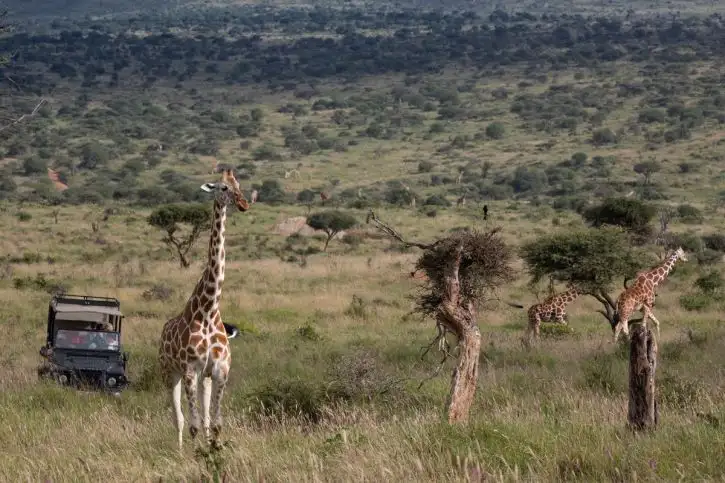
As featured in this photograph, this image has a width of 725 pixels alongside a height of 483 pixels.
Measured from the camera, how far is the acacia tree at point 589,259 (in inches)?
871

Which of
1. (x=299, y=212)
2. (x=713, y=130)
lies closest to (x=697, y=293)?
(x=299, y=212)

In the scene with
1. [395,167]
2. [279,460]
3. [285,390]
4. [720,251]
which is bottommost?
[395,167]

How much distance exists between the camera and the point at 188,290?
28.5 metres

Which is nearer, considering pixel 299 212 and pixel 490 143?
pixel 299 212

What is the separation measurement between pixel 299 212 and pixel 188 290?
89.8 ft

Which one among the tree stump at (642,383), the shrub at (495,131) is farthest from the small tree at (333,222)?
the shrub at (495,131)

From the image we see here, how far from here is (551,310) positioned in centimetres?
2208

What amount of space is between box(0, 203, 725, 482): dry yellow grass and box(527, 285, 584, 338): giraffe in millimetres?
494

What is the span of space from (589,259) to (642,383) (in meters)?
14.4

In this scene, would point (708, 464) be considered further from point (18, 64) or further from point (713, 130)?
point (18, 64)

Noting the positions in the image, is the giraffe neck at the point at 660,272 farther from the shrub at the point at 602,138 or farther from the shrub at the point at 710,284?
the shrub at the point at 602,138

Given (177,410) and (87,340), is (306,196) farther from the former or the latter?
(177,410)

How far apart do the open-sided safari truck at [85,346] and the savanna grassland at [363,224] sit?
0.43m

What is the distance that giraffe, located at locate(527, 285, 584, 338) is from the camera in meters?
21.5
